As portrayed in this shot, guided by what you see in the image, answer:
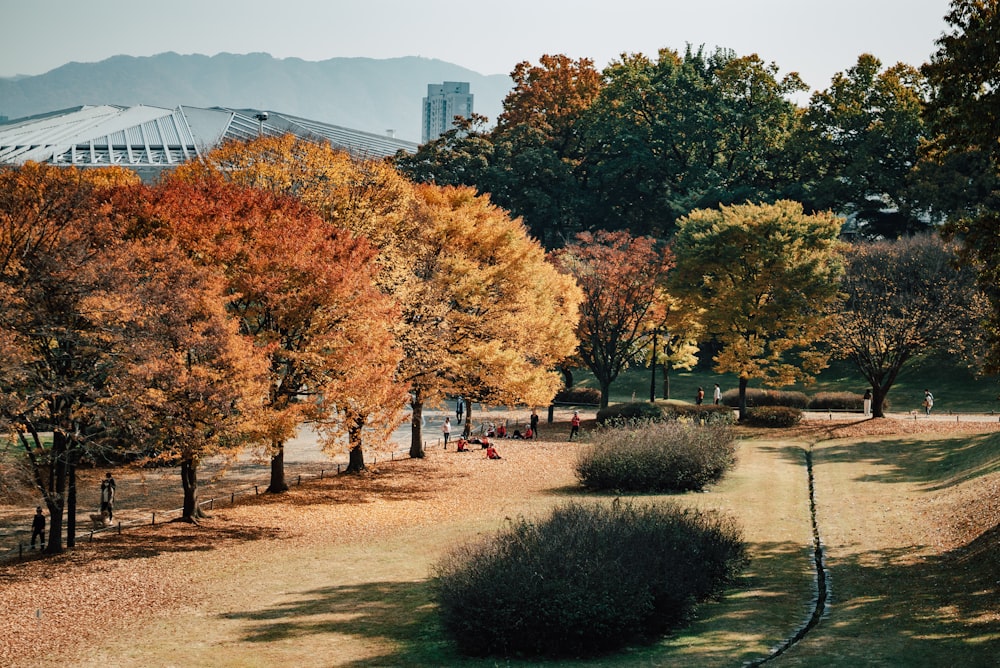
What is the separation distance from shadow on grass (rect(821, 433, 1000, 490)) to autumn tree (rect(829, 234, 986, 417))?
287 inches

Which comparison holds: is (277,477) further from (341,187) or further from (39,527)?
(341,187)

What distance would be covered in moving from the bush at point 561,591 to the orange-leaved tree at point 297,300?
13.5 meters

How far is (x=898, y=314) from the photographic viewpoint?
176 ft

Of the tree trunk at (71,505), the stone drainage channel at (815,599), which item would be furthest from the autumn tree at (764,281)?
the tree trunk at (71,505)

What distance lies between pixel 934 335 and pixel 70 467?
135 ft

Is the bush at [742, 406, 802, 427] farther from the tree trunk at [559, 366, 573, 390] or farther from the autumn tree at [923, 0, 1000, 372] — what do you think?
the autumn tree at [923, 0, 1000, 372]

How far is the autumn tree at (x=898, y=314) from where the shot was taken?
50531 millimetres

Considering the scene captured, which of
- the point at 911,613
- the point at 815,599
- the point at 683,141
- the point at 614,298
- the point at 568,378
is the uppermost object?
the point at 683,141

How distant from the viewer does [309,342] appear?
32875 mm

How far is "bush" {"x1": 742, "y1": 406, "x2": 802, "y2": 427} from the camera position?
5238cm

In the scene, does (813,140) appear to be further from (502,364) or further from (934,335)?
(502,364)

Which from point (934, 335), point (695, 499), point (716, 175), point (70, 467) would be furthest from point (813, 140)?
point (70, 467)

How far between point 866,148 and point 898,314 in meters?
24.6

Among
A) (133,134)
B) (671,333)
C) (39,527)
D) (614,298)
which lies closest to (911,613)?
(39,527)
